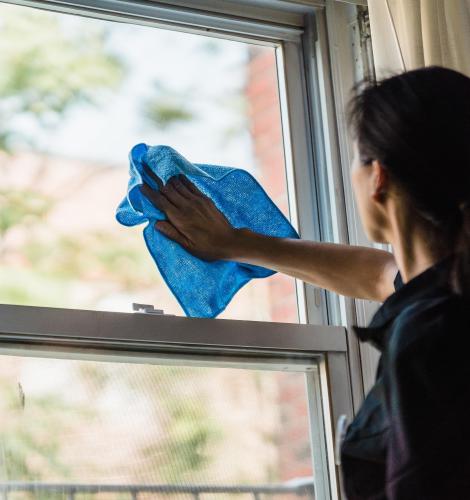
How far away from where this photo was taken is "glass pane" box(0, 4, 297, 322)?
1.87m

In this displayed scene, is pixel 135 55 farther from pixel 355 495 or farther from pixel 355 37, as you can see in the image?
pixel 355 495

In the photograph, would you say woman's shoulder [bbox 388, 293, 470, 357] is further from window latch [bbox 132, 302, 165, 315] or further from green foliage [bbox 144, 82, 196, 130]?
green foliage [bbox 144, 82, 196, 130]

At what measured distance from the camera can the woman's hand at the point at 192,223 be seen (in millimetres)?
1782

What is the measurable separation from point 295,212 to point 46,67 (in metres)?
0.56

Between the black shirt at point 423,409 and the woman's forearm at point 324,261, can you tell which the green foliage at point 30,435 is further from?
the black shirt at point 423,409

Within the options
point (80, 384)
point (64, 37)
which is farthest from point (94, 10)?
point (80, 384)

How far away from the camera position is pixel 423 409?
3.96 ft

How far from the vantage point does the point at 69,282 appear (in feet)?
6.12

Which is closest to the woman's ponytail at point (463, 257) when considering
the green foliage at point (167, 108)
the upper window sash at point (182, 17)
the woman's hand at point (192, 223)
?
the woman's hand at point (192, 223)

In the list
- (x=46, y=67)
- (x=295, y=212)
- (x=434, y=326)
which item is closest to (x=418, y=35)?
(x=295, y=212)

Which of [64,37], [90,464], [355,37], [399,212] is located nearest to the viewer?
[399,212]

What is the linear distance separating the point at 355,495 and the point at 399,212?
14.9 inches

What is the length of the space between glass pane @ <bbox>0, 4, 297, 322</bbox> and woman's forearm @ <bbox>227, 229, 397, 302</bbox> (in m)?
0.20

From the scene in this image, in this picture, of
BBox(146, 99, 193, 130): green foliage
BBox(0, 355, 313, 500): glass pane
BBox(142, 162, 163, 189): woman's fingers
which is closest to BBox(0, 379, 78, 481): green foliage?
BBox(0, 355, 313, 500): glass pane
